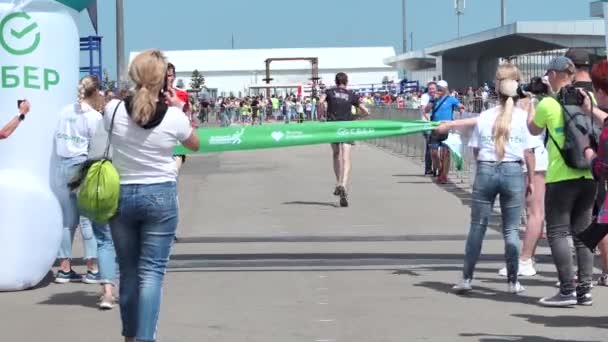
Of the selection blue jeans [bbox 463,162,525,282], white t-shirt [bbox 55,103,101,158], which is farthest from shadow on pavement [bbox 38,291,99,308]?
blue jeans [bbox 463,162,525,282]

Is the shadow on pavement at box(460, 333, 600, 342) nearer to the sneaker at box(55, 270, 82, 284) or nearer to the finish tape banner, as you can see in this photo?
the finish tape banner

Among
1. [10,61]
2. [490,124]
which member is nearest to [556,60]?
[490,124]

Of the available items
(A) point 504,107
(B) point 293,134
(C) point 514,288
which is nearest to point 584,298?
(C) point 514,288

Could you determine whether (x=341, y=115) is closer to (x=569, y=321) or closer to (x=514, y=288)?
(x=514, y=288)

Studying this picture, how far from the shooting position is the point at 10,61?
365 inches

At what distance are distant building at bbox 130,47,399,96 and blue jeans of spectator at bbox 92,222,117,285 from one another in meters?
96.0

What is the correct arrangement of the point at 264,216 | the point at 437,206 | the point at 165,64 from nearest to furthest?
the point at 165,64
the point at 264,216
the point at 437,206

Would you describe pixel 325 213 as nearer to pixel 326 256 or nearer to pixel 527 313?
pixel 326 256

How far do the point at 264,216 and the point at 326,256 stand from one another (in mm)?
3911

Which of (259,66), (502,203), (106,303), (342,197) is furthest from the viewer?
(259,66)

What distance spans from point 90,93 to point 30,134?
0.59 meters

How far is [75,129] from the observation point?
30.9ft

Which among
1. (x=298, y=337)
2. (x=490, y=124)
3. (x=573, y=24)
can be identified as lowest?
(x=298, y=337)

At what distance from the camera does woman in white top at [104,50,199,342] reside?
655cm
